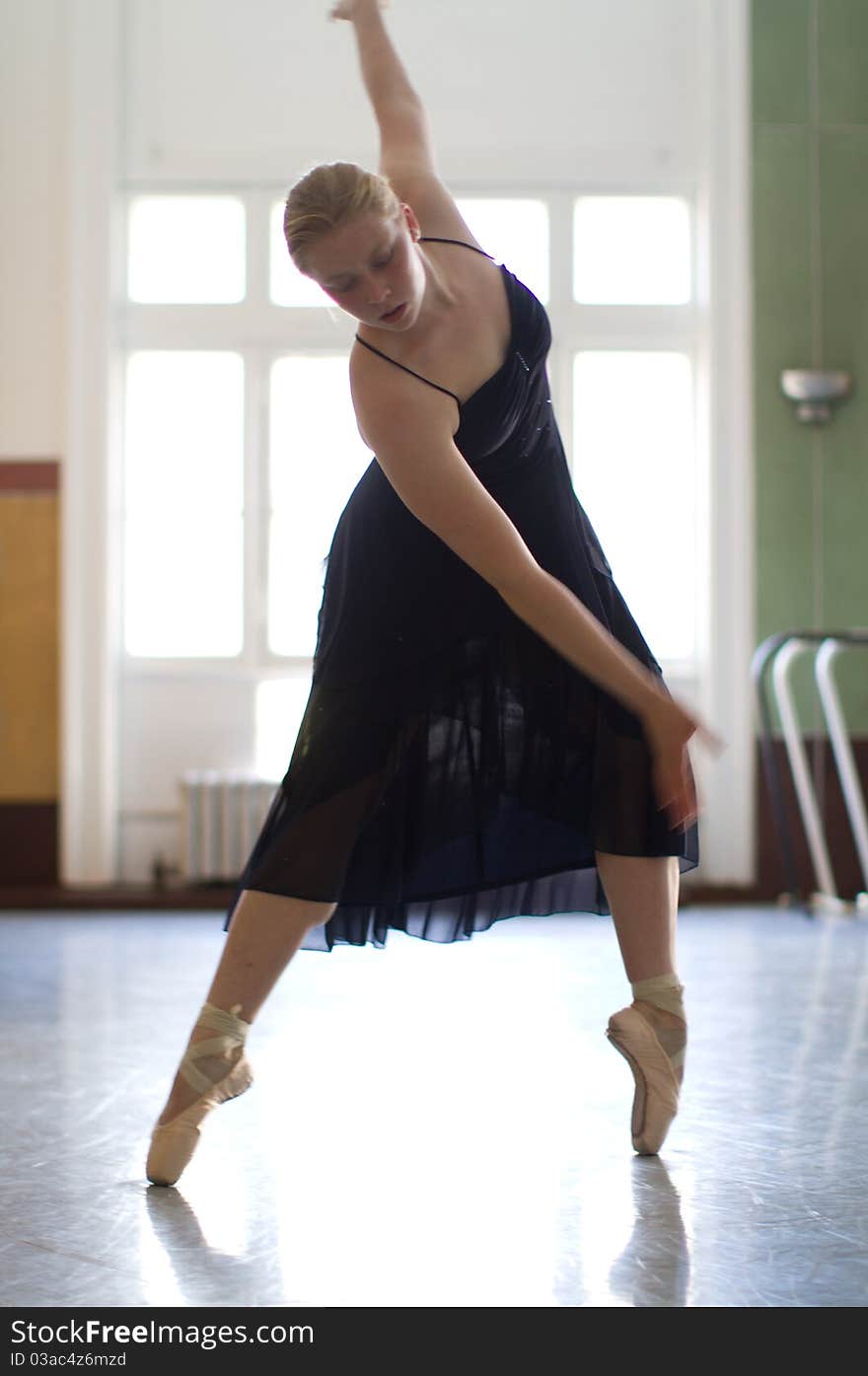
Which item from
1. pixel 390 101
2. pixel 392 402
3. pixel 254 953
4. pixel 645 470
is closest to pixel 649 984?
pixel 254 953

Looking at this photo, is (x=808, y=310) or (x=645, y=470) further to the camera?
(x=645, y=470)

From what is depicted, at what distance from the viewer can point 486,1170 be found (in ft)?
5.86

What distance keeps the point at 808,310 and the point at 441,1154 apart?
4.55 metres

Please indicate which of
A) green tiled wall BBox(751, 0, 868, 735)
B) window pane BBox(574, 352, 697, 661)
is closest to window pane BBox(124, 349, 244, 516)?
window pane BBox(574, 352, 697, 661)

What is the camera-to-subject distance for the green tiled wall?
5.71 meters

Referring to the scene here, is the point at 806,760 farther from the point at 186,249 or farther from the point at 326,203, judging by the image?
the point at 326,203

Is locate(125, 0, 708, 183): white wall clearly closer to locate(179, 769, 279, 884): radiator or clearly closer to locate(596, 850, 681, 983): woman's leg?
locate(179, 769, 279, 884): radiator

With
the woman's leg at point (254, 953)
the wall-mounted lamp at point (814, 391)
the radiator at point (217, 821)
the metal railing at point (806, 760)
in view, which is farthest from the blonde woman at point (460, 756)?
the wall-mounted lamp at point (814, 391)

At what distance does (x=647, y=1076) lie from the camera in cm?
183

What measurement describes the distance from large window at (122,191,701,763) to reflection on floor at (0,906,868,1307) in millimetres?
2589

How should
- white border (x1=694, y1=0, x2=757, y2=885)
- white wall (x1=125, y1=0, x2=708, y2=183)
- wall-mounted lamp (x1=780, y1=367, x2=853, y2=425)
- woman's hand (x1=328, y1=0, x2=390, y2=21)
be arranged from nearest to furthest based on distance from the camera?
1. woman's hand (x1=328, y1=0, x2=390, y2=21)
2. wall-mounted lamp (x1=780, y1=367, x2=853, y2=425)
3. white border (x1=694, y1=0, x2=757, y2=885)
4. white wall (x1=125, y1=0, x2=708, y2=183)

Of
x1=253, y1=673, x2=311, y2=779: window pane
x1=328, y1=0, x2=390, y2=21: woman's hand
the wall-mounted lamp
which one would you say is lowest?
x1=253, y1=673, x2=311, y2=779: window pane
